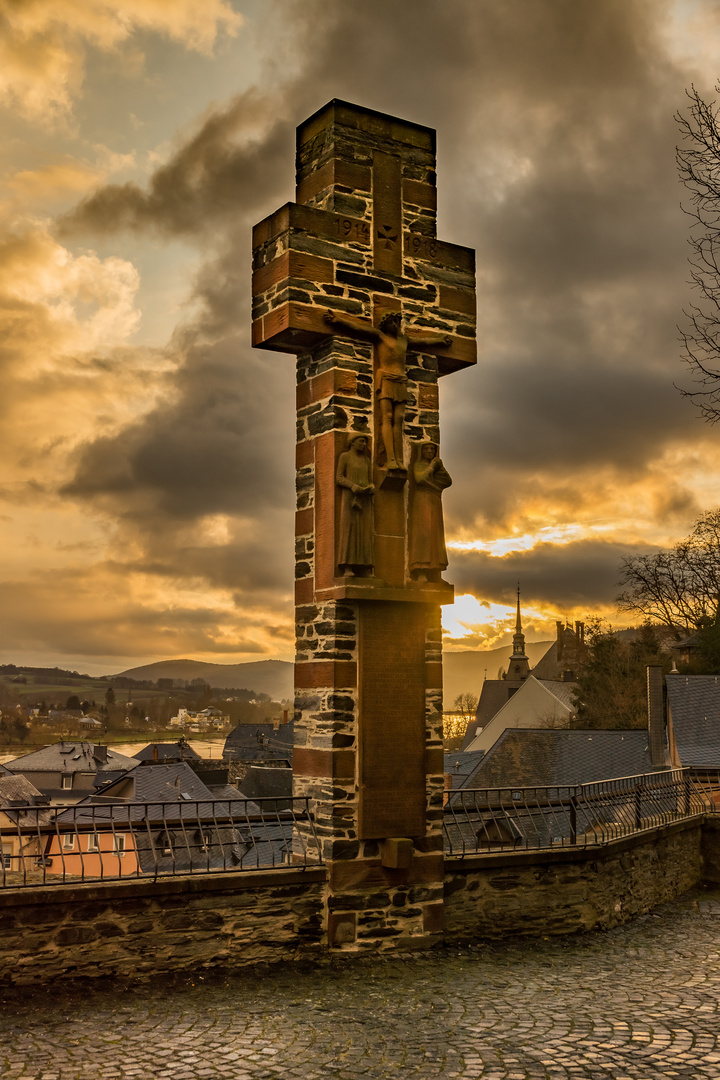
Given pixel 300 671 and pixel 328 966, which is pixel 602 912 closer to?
pixel 328 966

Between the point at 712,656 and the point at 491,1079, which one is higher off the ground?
the point at 712,656

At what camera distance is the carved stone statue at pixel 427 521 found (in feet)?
30.0

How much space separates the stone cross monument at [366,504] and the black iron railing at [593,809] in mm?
852

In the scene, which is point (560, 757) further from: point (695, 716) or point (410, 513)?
point (410, 513)

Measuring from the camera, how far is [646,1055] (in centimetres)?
611

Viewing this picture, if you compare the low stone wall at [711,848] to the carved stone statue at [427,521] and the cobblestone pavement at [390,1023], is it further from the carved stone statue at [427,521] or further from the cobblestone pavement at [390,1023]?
the carved stone statue at [427,521]

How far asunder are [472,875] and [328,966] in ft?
5.71

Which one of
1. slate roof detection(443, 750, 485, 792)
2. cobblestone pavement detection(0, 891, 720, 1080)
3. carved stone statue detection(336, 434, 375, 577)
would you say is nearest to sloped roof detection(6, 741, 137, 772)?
slate roof detection(443, 750, 485, 792)

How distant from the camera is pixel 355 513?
8.77 meters

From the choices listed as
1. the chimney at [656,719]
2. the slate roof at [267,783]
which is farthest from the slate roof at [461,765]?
the slate roof at [267,783]

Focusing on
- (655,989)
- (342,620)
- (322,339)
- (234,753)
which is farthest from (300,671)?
(234,753)

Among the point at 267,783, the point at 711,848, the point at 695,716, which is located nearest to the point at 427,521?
the point at 711,848

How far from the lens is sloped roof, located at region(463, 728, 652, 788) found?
29.8 m

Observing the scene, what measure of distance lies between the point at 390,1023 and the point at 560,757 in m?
24.9
